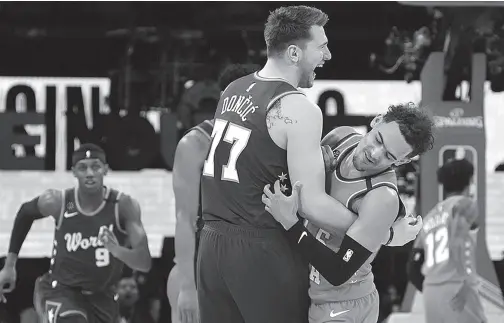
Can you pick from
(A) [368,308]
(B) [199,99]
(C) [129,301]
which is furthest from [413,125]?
(C) [129,301]

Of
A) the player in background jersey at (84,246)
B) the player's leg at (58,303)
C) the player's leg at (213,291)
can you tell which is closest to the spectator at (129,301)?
the player in background jersey at (84,246)

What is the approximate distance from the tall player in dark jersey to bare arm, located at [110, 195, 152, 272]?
2.49 metres

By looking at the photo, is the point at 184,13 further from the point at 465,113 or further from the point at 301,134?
the point at 301,134

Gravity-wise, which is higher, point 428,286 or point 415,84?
point 415,84

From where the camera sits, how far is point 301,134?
332 centimetres

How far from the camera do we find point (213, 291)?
349cm

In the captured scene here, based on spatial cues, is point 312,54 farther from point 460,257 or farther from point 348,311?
point 460,257

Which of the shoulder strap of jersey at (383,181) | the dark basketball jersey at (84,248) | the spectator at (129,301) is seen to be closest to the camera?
the shoulder strap of jersey at (383,181)

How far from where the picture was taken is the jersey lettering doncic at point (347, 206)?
3543 millimetres

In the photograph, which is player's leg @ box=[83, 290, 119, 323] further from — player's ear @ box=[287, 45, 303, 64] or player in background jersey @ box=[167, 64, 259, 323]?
player's ear @ box=[287, 45, 303, 64]

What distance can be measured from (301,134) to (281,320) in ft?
2.22

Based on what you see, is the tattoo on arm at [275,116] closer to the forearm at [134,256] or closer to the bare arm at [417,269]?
the forearm at [134,256]

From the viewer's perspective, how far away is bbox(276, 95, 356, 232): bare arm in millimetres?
3320

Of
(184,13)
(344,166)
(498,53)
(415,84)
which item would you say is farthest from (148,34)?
(344,166)
